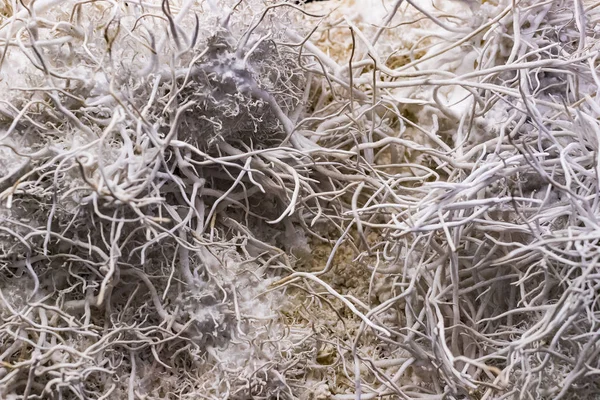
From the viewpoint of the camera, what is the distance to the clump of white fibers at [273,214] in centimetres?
71

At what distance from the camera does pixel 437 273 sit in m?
0.78

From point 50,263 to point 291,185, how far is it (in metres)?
0.31

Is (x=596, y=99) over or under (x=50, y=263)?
over

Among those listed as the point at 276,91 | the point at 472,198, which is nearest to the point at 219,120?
the point at 276,91

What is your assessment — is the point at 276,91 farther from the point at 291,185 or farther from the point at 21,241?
the point at 21,241

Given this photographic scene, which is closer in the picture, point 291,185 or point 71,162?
point 71,162

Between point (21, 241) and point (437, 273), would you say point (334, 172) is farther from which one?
point (21, 241)

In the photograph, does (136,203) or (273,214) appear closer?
(136,203)

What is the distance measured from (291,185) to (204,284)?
17 centimetres

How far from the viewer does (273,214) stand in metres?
0.88

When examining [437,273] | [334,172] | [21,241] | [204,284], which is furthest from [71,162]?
[437,273]

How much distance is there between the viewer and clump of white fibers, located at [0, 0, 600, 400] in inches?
28.1

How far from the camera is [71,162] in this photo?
715 mm

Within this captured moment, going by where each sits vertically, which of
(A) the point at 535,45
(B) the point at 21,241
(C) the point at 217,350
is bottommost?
(C) the point at 217,350
